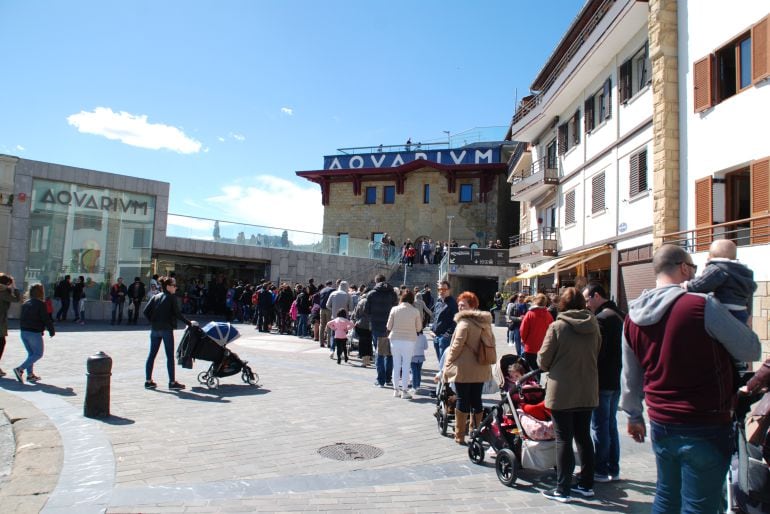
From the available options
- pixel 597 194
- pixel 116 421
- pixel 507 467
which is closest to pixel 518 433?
pixel 507 467

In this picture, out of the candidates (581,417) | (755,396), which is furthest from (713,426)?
(581,417)

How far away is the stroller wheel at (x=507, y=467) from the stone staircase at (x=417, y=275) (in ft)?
91.7

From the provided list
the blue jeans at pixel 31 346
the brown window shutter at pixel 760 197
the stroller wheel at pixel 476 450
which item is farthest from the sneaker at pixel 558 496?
the brown window shutter at pixel 760 197

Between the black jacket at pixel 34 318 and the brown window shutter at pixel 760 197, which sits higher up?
the brown window shutter at pixel 760 197

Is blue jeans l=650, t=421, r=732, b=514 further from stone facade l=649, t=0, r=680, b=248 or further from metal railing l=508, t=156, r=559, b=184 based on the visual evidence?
metal railing l=508, t=156, r=559, b=184

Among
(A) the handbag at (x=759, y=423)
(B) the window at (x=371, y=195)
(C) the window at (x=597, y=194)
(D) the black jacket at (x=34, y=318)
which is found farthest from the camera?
(B) the window at (x=371, y=195)

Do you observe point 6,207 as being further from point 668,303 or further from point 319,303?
point 668,303

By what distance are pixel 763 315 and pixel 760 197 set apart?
2.39m

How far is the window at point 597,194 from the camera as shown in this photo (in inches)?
784

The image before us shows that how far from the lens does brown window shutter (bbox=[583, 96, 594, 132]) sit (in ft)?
68.6

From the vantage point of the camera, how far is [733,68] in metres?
13.2

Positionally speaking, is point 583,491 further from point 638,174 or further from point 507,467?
point 638,174

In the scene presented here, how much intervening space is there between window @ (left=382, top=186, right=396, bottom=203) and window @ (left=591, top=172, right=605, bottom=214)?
26113 mm

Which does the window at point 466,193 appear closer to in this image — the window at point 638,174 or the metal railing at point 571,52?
the metal railing at point 571,52
